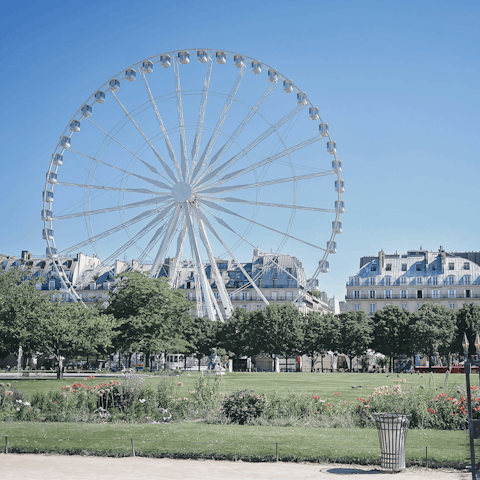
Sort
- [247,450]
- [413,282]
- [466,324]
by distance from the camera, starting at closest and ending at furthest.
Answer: [247,450], [466,324], [413,282]

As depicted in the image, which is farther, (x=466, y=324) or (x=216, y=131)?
(x=466, y=324)

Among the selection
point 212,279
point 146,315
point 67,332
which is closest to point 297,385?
point 67,332

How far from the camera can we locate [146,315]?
144 feet

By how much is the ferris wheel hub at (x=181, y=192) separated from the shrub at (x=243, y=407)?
24.6 m

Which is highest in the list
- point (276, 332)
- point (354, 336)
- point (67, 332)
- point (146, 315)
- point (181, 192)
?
point (181, 192)

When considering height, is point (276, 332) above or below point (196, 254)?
below

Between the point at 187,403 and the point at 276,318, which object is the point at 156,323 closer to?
the point at 276,318

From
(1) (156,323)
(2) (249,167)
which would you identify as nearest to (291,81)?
(2) (249,167)

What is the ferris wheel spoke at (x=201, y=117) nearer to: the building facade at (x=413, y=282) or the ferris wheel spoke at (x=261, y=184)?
the ferris wheel spoke at (x=261, y=184)

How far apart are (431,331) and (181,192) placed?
108 feet

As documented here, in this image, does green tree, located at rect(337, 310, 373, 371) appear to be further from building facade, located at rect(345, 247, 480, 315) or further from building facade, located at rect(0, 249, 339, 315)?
building facade, located at rect(345, 247, 480, 315)

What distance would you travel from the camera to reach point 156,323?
143 feet

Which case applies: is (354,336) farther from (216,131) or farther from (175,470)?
(175,470)

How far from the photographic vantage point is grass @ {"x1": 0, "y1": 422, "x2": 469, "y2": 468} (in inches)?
456
